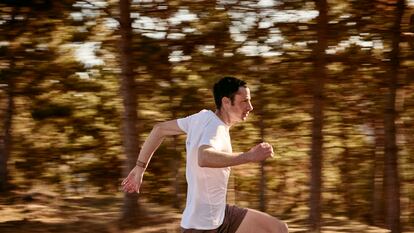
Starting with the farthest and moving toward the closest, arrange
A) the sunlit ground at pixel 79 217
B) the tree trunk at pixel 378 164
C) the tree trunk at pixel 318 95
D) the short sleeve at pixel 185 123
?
1. the tree trunk at pixel 378 164
2. the sunlit ground at pixel 79 217
3. the tree trunk at pixel 318 95
4. the short sleeve at pixel 185 123

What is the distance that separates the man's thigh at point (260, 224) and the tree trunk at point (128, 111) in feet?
18.4

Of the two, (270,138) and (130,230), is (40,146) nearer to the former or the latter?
(270,138)

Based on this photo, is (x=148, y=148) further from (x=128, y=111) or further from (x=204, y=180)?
(x=128, y=111)

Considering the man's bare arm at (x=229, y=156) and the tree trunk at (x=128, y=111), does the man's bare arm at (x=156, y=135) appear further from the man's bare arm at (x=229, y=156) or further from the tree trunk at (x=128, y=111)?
the tree trunk at (x=128, y=111)

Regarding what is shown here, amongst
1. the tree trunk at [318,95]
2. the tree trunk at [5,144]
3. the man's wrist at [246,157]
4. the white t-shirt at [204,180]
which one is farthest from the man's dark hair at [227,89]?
the tree trunk at [5,144]

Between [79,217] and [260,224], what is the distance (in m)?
6.18

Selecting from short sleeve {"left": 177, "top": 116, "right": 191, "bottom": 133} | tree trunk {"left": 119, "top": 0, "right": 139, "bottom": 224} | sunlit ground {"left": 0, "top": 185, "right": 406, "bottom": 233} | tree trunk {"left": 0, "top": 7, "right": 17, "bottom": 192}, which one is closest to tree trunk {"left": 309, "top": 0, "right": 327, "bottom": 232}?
sunlit ground {"left": 0, "top": 185, "right": 406, "bottom": 233}

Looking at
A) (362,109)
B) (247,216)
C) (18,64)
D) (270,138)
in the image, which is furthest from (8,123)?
(247,216)

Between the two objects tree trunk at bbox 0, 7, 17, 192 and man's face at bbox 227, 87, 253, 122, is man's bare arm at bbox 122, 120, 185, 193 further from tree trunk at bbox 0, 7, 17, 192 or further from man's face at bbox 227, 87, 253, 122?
tree trunk at bbox 0, 7, 17, 192

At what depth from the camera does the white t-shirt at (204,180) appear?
13.1ft

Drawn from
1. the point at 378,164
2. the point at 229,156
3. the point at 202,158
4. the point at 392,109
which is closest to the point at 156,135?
the point at 202,158

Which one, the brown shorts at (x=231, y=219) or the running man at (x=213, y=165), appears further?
the brown shorts at (x=231, y=219)

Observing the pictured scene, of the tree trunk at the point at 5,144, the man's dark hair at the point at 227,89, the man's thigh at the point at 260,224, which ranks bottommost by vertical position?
the tree trunk at the point at 5,144

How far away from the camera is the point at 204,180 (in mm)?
4082
